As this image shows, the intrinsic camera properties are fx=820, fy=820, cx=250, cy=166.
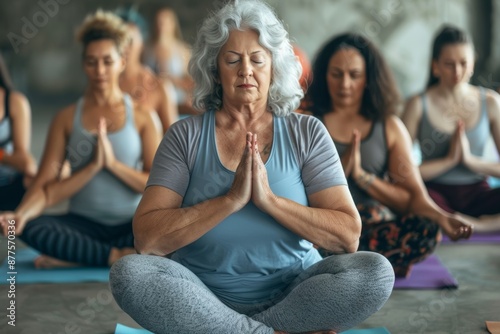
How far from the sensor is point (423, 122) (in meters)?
4.41

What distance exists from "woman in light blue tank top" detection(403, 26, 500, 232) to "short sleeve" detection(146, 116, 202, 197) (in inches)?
82.8

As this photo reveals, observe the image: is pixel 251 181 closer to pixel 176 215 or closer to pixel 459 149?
pixel 176 215

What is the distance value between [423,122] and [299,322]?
2333 mm

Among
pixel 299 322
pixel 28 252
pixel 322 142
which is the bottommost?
pixel 28 252

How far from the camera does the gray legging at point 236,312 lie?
225 centimetres

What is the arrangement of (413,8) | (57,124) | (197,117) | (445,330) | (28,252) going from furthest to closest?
(413,8) < (28,252) < (57,124) < (445,330) < (197,117)

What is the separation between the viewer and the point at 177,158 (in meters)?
2.45

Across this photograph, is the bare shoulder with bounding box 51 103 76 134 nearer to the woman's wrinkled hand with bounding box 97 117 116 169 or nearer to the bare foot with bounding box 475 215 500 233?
the woman's wrinkled hand with bounding box 97 117 116 169

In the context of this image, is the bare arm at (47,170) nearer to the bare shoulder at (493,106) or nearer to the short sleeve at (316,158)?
the short sleeve at (316,158)

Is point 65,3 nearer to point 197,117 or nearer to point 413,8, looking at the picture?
point 413,8

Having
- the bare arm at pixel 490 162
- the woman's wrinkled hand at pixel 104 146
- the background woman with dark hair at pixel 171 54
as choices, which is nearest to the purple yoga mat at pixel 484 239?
the bare arm at pixel 490 162

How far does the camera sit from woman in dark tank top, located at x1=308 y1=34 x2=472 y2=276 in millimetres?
3508

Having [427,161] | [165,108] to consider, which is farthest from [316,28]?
[427,161]

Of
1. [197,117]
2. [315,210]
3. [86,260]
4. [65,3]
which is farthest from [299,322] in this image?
[65,3]
